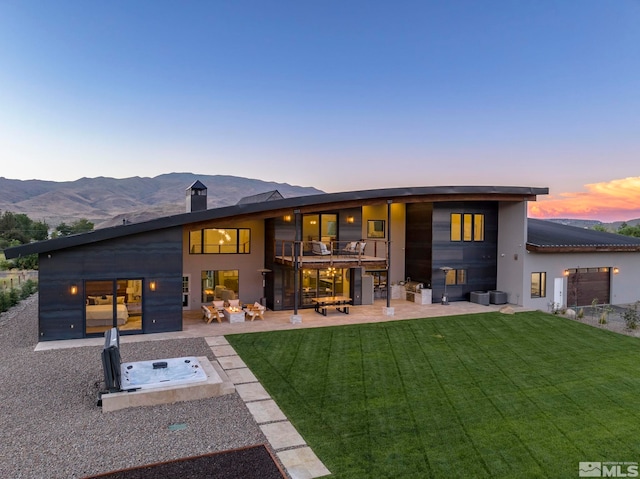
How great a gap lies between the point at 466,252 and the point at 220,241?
1078 centimetres

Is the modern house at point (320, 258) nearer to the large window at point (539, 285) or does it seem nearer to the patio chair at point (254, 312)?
the large window at point (539, 285)

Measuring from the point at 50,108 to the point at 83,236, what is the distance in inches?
763

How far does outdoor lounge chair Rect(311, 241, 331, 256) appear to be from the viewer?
15.2 metres

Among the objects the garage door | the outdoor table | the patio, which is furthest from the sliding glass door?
the garage door

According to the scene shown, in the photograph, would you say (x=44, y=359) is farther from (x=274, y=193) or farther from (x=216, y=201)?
(x=216, y=201)

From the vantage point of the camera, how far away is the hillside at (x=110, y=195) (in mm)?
87938

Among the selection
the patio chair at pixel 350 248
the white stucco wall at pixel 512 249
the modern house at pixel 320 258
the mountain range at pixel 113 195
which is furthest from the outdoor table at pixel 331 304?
the mountain range at pixel 113 195

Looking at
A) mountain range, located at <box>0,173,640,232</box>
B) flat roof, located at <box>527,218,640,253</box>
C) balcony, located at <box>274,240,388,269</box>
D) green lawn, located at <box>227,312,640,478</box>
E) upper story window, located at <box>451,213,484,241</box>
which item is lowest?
green lawn, located at <box>227,312,640,478</box>

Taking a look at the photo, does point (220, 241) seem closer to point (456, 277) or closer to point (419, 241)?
point (419, 241)

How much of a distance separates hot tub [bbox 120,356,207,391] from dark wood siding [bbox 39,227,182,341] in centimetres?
396

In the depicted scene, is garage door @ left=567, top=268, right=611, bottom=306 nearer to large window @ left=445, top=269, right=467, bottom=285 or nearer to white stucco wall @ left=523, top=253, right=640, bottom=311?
white stucco wall @ left=523, top=253, right=640, bottom=311

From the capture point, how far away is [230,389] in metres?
7.30

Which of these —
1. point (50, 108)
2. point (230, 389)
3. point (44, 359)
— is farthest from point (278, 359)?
point (50, 108)

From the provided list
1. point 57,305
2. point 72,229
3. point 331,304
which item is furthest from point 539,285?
point 72,229
